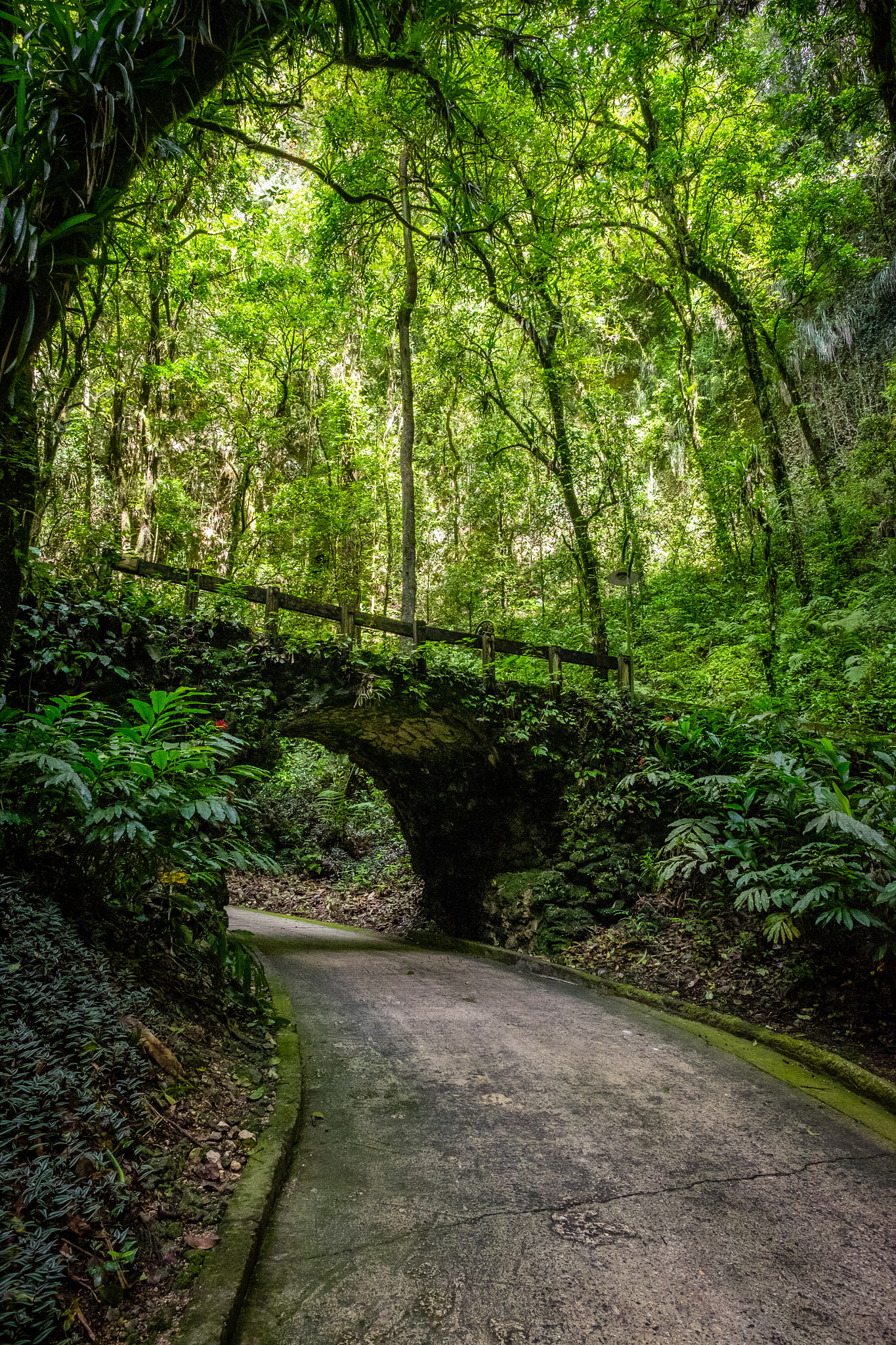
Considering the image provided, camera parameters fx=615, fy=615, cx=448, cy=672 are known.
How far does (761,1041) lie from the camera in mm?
4477

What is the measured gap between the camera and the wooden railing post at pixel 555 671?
8.53 meters

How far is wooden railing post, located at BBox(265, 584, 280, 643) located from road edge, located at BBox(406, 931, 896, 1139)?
16.0 feet

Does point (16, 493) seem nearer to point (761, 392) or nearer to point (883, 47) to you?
point (883, 47)

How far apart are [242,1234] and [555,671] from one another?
7122mm

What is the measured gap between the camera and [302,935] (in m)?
8.52

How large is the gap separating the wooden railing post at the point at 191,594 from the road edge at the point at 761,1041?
5.51 meters

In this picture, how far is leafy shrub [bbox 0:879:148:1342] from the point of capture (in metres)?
1.51

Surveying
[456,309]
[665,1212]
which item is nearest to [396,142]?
[456,309]

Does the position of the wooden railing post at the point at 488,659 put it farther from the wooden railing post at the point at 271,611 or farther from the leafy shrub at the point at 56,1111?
the leafy shrub at the point at 56,1111

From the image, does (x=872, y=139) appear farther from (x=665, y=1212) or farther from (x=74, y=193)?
(x=665, y=1212)

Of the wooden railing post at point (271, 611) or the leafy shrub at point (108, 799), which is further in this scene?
the wooden railing post at point (271, 611)

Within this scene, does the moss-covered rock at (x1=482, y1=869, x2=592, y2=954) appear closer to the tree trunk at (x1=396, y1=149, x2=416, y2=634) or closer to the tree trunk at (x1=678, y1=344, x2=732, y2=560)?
the tree trunk at (x1=396, y1=149, x2=416, y2=634)

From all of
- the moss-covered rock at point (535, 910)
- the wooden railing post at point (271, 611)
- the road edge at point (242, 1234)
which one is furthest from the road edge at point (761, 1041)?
the wooden railing post at point (271, 611)

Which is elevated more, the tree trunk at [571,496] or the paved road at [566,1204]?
the tree trunk at [571,496]
